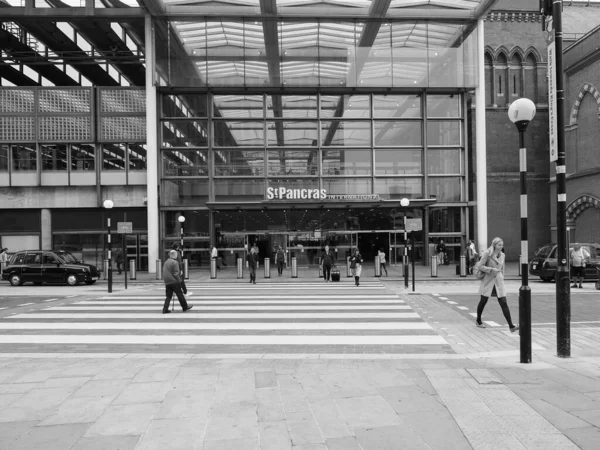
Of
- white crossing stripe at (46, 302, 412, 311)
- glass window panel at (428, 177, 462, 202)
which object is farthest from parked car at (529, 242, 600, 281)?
white crossing stripe at (46, 302, 412, 311)

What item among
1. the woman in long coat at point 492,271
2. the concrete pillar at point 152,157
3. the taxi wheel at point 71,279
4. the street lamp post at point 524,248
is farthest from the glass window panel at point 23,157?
the street lamp post at point 524,248

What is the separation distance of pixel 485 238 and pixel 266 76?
1662 centimetres

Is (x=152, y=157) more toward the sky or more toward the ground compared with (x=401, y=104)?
more toward the ground

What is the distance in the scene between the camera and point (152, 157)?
2670 centimetres

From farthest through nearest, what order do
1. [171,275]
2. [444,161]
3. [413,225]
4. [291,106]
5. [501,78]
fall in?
[501,78] → [444,161] → [291,106] → [413,225] → [171,275]

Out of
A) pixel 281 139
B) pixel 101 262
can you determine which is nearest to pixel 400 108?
pixel 281 139

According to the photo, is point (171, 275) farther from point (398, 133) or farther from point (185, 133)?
point (398, 133)

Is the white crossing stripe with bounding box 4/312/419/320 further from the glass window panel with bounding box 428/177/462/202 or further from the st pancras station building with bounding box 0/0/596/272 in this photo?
the glass window panel with bounding box 428/177/462/202

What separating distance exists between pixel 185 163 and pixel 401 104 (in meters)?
13.9

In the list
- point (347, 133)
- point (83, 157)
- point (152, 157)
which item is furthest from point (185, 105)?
point (347, 133)

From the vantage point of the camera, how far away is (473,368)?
626 centimetres

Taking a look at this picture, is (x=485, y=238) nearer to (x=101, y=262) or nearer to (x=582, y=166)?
(x=582, y=166)

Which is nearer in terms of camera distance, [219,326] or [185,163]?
[219,326]

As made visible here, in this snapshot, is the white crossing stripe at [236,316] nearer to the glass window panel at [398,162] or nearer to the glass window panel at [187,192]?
the glass window panel at [187,192]
